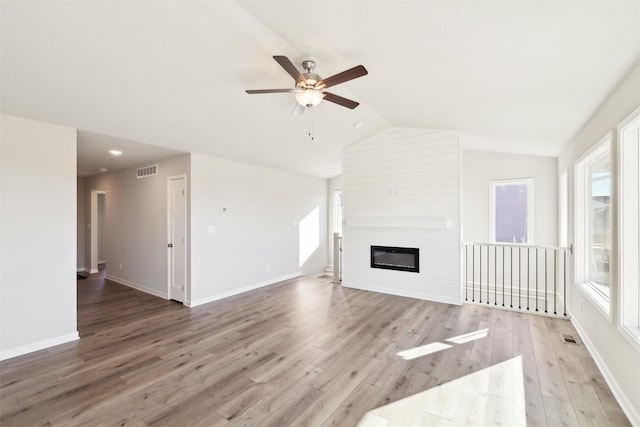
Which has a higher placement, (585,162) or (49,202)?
(585,162)

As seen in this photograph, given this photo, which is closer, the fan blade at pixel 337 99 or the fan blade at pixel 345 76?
the fan blade at pixel 345 76

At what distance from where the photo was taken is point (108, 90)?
9.25ft

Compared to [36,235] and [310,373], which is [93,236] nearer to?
[36,235]

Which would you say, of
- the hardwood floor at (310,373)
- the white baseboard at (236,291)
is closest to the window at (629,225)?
the hardwood floor at (310,373)

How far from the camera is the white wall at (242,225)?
4.83m

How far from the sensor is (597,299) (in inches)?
112

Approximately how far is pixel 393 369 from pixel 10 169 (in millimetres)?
4637

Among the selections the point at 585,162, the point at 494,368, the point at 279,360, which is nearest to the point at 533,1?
the point at 585,162

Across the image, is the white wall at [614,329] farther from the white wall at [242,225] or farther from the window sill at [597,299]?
the white wall at [242,225]

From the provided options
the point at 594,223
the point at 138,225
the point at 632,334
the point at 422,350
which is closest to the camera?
the point at 632,334

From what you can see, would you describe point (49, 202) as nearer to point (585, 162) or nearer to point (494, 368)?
point (494, 368)

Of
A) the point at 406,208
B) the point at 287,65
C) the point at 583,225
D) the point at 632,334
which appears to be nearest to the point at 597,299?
the point at 632,334

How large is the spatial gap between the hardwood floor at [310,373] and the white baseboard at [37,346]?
0.32ft

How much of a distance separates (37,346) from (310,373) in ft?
10.6
